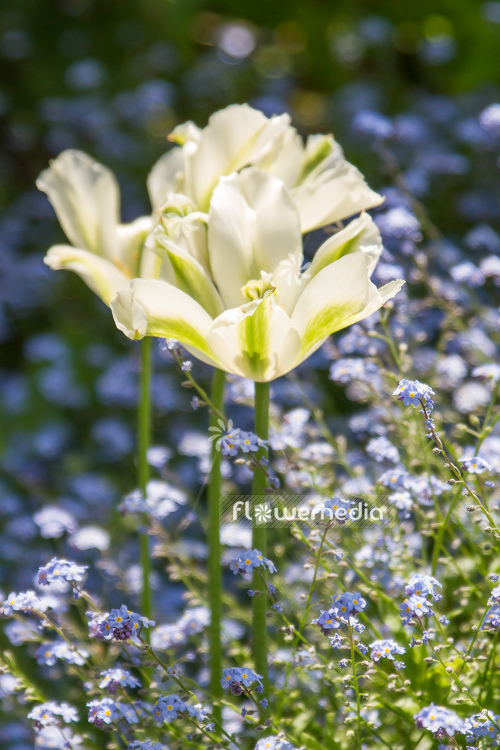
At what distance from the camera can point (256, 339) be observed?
799 mm

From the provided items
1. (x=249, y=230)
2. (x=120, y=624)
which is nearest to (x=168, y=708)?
(x=120, y=624)

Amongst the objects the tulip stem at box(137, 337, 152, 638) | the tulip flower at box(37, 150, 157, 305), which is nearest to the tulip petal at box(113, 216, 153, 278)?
the tulip flower at box(37, 150, 157, 305)

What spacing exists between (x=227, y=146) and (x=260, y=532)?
47 centimetres

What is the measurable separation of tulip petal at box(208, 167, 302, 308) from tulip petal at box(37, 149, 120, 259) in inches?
10.8

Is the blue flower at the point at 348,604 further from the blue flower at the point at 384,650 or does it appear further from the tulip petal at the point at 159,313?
the tulip petal at the point at 159,313

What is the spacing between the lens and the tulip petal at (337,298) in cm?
76

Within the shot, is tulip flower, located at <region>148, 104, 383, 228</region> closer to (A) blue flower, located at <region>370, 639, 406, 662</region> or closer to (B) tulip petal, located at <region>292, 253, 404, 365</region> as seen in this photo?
(B) tulip petal, located at <region>292, 253, 404, 365</region>

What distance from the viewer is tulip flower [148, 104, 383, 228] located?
3.01ft

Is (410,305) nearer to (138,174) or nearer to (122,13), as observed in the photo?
(138,174)

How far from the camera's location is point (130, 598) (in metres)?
1.52

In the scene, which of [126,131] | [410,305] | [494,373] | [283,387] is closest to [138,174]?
[126,131]

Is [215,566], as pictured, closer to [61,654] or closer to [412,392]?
[61,654]

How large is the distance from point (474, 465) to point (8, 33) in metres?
2.68

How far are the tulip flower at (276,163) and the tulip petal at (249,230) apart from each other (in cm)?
5
